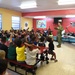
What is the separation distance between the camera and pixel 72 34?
923cm

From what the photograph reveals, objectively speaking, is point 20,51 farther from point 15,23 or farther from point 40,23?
point 40,23

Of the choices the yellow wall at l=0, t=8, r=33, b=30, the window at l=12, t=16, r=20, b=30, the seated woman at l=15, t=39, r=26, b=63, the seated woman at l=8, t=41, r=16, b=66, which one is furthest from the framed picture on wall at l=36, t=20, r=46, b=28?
the seated woman at l=15, t=39, r=26, b=63

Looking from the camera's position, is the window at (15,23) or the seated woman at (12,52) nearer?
the seated woman at (12,52)

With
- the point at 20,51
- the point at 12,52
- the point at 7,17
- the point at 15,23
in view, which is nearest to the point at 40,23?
the point at 15,23

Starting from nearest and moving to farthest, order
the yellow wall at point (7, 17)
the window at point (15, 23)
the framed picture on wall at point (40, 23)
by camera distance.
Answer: the yellow wall at point (7, 17) → the window at point (15, 23) → the framed picture on wall at point (40, 23)

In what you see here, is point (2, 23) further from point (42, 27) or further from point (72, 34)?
point (72, 34)

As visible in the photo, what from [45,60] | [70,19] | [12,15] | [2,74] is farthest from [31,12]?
[2,74]

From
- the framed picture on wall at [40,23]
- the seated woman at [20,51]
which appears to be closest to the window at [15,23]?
the framed picture on wall at [40,23]

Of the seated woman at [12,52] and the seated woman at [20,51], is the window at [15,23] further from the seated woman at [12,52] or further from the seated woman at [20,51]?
the seated woman at [20,51]

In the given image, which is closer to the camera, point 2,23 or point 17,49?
point 17,49

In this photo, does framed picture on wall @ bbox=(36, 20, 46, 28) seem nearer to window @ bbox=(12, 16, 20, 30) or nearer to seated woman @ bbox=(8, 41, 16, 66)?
window @ bbox=(12, 16, 20, 30)

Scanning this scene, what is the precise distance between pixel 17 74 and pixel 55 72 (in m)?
1.14

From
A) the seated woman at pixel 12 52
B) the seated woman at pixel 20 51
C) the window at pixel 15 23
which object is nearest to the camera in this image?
the seated woman at pixel 20 51

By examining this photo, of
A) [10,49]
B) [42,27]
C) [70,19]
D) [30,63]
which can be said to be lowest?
[30,63]
